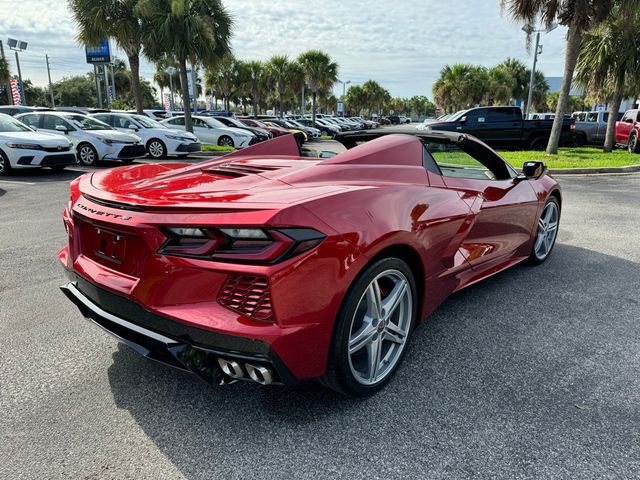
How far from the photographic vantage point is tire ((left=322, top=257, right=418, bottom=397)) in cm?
216

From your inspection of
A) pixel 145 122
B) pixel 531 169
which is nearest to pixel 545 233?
pixel 531 169

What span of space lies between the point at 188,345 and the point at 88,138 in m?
12.2

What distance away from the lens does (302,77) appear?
39594 mm

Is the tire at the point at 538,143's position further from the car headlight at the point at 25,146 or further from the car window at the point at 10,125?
the car window at the point at 10,125

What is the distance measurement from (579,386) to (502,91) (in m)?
51.9

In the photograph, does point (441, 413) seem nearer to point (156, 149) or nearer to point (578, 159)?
point (156, 149)

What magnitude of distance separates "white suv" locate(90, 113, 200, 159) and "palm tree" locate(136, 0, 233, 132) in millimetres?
3036

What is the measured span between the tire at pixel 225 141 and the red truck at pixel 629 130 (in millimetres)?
15320

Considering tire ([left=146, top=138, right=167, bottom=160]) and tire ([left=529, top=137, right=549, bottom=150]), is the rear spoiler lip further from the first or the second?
tire ([left=529, top=137, right=549, bottom=150])

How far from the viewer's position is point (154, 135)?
14.4m

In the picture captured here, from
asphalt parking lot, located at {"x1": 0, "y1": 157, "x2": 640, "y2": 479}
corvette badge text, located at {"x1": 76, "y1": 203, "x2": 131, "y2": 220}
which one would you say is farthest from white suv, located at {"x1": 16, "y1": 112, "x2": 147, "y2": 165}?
corvette badge text, located at {"x1": 76, "y1": 203, "x2": 131, "y2": 220}

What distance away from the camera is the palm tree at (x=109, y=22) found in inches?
718

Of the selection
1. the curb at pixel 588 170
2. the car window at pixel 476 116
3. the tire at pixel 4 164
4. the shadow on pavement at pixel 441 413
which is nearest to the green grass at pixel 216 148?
the tire at pixel 4 164

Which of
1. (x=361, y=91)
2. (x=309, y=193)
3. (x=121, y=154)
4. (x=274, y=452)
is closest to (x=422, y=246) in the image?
(x=309, y=193)
